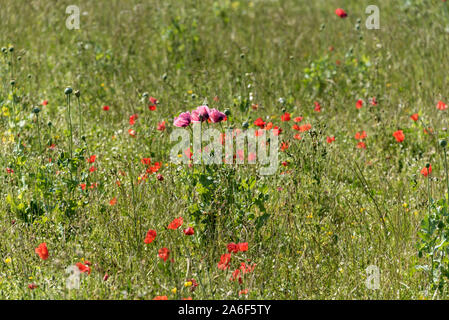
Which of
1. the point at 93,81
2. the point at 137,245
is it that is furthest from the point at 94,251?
the point at 93,81

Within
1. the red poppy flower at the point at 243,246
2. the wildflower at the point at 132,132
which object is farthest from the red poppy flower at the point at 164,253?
the wildflower at the point at 132,132

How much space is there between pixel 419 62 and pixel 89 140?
2968 millimetres

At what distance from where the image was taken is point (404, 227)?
3.00 meters

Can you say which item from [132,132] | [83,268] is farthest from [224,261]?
[132,132]

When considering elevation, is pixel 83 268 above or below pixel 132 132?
below

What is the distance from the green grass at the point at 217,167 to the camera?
266 cm

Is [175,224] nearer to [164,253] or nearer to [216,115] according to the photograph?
[164,253]

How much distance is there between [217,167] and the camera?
9.68 ft

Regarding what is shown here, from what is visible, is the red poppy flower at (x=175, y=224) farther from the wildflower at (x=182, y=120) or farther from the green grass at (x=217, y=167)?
Answer: the wildflower at (x=182, y=120)

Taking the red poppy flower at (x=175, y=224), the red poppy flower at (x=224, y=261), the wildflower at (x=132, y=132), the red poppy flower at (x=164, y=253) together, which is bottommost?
the red poppy flower at (x=224, y=261)

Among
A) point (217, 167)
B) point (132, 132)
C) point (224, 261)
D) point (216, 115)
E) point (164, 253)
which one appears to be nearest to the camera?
point (164, 253)

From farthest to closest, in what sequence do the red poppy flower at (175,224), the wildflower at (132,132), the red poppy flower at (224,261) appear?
1. the wildflower at (132,132)
2. the red poppy flower at (175,224)
3. the red poppy flower at (224,261)

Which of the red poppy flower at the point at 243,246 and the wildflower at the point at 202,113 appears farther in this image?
the wildflower at the point at 202,113
